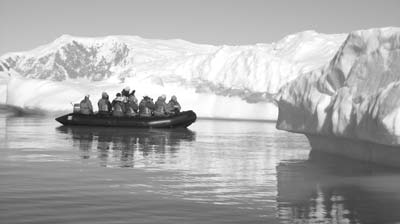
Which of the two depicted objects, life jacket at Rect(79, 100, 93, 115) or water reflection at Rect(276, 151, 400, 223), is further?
life jacket at Rect(79, 100, 93, 115)

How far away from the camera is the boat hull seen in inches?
1110

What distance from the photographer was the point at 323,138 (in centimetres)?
1603

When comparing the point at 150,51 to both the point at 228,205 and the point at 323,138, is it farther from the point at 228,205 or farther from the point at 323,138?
the point at 228,205

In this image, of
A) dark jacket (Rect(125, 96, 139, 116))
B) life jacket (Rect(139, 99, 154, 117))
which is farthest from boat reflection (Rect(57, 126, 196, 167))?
dark jacket (Rect(125, 96, 139, 116))

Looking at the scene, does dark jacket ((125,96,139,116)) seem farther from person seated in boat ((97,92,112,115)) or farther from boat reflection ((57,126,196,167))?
boat reflection ((57,126,196,167))

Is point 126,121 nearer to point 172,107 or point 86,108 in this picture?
point 86,108

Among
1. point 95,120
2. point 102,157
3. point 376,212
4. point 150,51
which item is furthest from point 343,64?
point 150,51

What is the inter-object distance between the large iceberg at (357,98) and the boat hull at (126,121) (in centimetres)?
1266

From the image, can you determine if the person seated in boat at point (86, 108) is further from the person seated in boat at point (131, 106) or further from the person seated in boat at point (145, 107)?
the person seated in boat at point (145, 107)

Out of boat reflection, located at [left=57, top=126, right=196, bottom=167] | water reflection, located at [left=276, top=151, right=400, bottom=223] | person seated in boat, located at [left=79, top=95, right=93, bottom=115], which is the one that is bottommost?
water reflection, located at [left=276, top=151, right=400, bottom=223]

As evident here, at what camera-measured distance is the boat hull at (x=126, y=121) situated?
28188 millimetres

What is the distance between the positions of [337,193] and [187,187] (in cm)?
214

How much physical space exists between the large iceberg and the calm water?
0.58 m

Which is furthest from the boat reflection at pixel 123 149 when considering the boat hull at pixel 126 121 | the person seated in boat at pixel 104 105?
the person seated in boat at pixel 104 105
